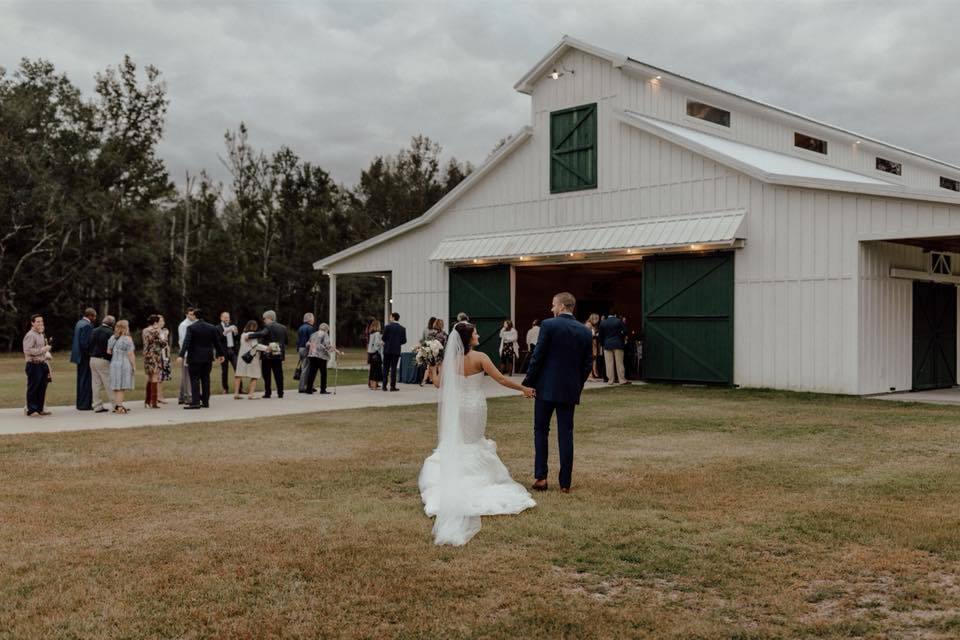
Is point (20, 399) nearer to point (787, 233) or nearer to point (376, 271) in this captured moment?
point (376, 271)

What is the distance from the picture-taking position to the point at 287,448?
987 cm

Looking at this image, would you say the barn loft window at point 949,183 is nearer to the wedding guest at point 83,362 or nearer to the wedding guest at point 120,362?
the wedding guest at point 120,362

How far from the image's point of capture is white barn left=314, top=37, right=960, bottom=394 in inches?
632

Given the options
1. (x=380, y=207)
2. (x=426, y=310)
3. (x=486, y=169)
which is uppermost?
(x=380, y=207)

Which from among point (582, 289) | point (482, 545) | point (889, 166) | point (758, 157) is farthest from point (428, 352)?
point (889, 166)

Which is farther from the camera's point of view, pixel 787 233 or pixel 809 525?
pixel 787 233

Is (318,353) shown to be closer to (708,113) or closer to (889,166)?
(708,113)

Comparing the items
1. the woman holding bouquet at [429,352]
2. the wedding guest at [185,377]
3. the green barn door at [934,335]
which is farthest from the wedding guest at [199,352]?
the green barn door at [934,335]

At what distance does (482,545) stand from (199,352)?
10.1 m

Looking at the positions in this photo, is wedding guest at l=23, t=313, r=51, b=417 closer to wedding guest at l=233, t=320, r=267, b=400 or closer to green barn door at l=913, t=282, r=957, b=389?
wedding guest at l=233, t=320, r=267, b=400

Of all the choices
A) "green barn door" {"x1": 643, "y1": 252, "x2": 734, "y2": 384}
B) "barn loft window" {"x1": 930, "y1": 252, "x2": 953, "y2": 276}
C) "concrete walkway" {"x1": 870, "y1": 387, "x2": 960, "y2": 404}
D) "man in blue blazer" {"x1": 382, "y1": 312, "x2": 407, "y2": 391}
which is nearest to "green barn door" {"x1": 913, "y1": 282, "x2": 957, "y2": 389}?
"barn loft window" {"x1": 930, "y1": 252, "x2": 953, "y2": 276}

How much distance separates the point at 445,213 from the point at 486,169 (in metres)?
2.04

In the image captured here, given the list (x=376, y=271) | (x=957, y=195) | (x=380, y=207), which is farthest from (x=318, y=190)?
(x=957, y=195)

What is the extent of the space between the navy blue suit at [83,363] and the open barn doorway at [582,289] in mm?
12626
